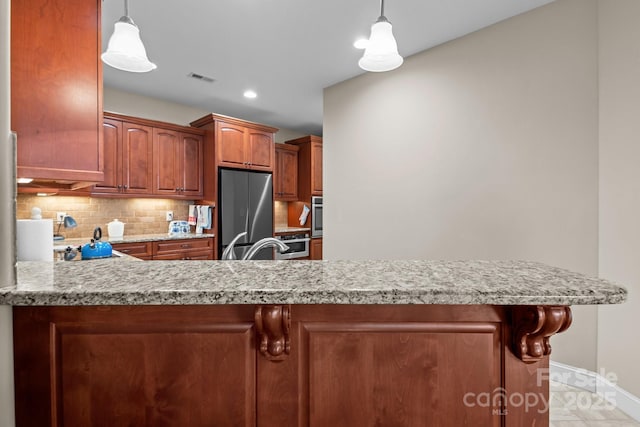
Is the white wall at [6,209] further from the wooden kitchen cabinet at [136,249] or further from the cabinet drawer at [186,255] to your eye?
the cabinet drawer at [186,255]

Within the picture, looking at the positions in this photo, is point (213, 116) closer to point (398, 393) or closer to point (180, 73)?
point (180, 73)

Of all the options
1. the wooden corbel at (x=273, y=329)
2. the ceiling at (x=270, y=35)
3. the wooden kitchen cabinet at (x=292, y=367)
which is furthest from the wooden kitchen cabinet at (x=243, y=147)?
the wooden corbel at (x=273, y=329)

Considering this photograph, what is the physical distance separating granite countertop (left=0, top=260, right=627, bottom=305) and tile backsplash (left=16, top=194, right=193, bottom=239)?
3.05 meters

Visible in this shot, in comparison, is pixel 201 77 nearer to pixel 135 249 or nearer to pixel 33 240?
pixel 135 249

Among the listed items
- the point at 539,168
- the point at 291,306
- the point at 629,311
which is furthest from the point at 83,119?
the point at 629,311

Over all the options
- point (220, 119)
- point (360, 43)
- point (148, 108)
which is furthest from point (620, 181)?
point (148, 108)

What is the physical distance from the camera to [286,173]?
5.30m

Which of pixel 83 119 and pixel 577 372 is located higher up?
pixel 83 119

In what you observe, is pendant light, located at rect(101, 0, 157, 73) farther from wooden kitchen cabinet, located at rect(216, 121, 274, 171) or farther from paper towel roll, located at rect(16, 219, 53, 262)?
wooden kitchen cabinet, located at rect(216, 121, 274, 171)

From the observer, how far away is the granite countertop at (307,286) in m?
0.72

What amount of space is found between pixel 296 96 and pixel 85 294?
368 centimetres

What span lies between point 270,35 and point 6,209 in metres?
2.33

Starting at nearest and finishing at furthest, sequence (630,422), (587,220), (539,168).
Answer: (630,422) → (587,220) → (539,168)

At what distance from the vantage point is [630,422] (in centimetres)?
177
